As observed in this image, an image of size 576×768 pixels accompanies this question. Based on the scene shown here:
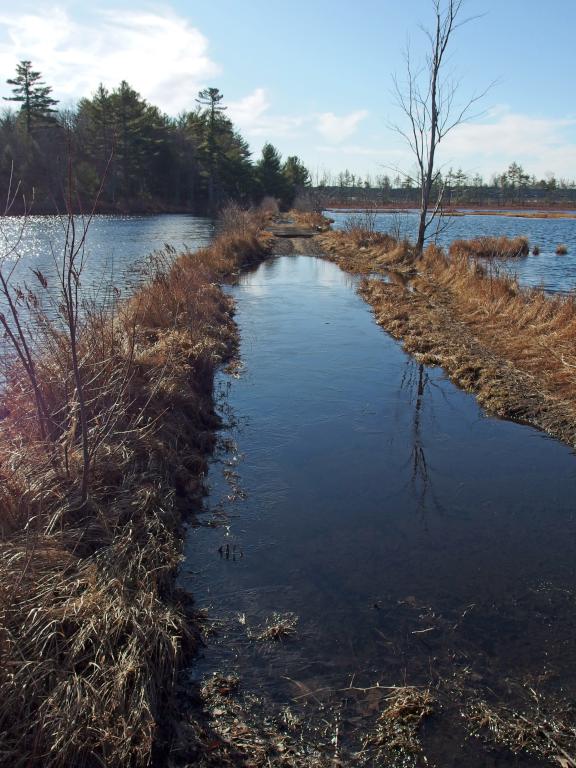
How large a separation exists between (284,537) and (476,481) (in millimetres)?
2100

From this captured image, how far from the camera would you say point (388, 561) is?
4.43 metres

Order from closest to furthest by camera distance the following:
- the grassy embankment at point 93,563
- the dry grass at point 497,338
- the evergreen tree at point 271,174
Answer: the grassy embankment at point 93,563 < the dry grass at point 497,338 < the evergreen tree at point 271,174

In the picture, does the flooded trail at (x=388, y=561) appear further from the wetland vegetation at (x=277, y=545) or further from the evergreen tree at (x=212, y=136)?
the evergreen tree at (x=212, y=136)

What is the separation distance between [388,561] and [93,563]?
2.11 meters

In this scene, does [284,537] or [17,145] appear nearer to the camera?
[284,537]

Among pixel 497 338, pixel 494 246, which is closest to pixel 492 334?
pixel 497 338

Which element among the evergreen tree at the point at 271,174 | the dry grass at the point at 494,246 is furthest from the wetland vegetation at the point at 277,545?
the evergreen tree at the point at 271,174

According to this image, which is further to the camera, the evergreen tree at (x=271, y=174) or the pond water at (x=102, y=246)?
the evergreen tree at (x=271, y=174)

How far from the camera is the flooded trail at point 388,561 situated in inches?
129

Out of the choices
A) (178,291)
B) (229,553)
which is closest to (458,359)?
(178,291)

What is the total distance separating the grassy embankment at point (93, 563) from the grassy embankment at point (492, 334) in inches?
158

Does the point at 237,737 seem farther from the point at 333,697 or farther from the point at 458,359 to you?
the point at 458,359

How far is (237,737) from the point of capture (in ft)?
9.76

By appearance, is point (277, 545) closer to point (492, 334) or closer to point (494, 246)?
point (492, 334)
